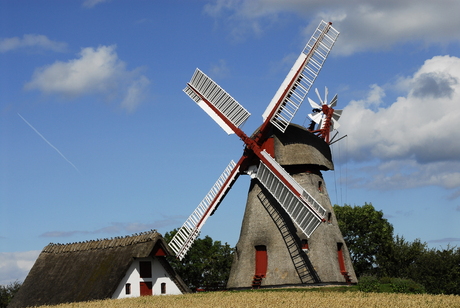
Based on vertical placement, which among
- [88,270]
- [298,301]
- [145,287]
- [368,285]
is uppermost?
[88,270]

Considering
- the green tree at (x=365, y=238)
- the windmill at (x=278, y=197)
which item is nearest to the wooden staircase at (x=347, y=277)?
the windmill at (x=278, y=197)

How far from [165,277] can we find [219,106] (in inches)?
486

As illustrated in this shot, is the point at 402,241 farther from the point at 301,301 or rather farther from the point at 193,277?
the point at 301,301

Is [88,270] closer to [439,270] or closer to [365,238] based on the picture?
[439,270]

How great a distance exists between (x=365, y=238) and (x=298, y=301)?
40.2m

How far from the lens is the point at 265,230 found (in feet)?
140

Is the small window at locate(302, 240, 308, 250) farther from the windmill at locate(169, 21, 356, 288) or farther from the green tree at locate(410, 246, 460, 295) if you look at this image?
the green tree at locate(410, 246, 460, 295)

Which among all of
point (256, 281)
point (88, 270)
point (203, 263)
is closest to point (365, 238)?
point (203, 263)

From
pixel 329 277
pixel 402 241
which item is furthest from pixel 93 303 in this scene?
pixel 402 241

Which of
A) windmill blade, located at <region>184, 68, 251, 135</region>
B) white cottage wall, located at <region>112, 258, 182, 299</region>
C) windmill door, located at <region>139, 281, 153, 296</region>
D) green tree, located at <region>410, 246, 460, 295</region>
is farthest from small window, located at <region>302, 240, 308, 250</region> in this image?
green tree, located at <region>410, 246, 460, 295</region>

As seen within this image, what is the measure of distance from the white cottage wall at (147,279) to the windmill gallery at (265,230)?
6 centimetres

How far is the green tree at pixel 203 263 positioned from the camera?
202ft

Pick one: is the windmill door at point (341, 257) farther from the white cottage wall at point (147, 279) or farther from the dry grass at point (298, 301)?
the white cottage wall at point (147, 279)

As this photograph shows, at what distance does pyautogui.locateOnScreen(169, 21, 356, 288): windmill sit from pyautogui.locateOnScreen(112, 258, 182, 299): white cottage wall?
2563 millimetres
